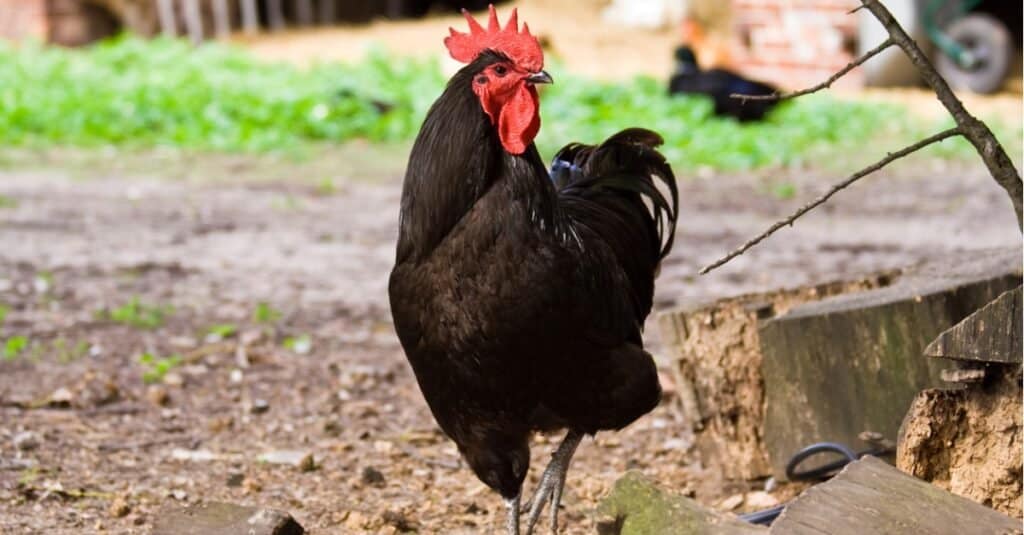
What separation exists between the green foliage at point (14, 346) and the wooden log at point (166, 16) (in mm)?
13323

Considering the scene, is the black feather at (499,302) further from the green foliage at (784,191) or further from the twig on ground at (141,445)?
the green foliage at (784,191)

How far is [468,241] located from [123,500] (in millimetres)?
1659

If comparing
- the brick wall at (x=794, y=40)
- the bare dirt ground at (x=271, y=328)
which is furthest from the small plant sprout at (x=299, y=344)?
the brick wall at (x=794, y=40)

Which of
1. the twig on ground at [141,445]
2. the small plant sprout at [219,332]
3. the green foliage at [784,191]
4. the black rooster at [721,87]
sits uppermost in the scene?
the black rooster at [721,87]

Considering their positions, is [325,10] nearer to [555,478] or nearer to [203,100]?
[203,100]

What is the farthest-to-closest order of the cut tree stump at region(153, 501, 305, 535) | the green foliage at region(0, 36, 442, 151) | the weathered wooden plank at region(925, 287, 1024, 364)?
the green foliage at region(0, 36, 442, 151), the cut tree stump at region(153, 501, 305, 535), the weathered wooden plank at region(925, 287, 1024, 364)

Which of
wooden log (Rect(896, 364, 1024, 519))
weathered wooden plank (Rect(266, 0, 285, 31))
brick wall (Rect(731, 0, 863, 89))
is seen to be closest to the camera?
wooden log (Rect(896, 364, 1024, 519))

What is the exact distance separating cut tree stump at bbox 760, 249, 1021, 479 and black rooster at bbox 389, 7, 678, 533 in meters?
0.73

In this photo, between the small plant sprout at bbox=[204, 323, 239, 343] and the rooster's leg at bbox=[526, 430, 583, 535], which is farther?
the small plant sprout at bbox=[204, 323, 239, 343]

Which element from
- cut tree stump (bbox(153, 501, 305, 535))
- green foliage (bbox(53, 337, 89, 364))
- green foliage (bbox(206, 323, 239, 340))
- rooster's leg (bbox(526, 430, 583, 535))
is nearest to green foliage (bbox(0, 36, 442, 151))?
green foliage (bbox(206, 323, 239, 340))

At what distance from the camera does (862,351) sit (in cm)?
421

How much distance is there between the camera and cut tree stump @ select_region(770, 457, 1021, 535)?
2955 mm

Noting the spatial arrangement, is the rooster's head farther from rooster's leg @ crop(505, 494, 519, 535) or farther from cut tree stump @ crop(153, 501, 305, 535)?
cut tree stump @ crop(153, 501, 305, 535)

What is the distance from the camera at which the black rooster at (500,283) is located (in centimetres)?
342
